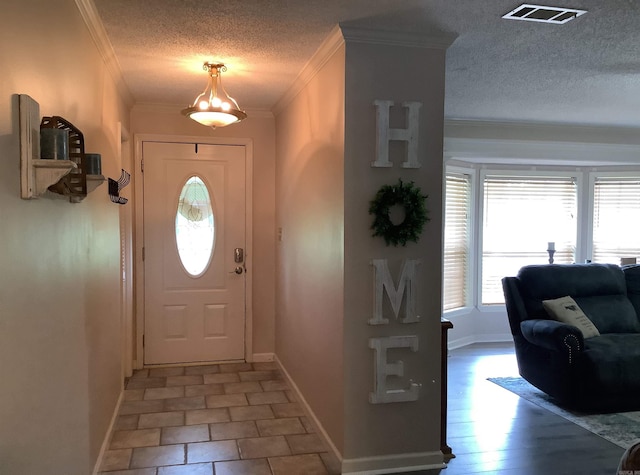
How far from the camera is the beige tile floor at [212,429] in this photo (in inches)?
121

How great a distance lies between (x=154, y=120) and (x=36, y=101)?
10.6ft

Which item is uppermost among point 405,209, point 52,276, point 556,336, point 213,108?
point 213,108

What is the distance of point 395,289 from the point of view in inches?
116

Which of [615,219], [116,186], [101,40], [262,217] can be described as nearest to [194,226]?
[262,217]

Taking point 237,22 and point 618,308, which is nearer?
point 237,22

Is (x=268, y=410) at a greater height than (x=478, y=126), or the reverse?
(x=478, y=126)

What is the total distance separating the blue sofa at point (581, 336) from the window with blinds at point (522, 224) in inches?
61.7

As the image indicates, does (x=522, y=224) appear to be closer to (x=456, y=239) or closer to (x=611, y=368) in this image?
(x=456, y=239)

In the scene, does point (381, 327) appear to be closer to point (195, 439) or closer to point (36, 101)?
point (195, 439)

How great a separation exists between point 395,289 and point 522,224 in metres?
4.15

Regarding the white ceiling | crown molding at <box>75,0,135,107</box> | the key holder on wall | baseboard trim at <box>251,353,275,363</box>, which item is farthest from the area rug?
crown molding at <box>75,0,135,107</box>

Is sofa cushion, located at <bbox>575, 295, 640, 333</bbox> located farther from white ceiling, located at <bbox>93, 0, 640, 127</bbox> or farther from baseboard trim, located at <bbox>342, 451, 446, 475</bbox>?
baseboard trim, located at <bbox>342, 451, 446, 475</bbox>

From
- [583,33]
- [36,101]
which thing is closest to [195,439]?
[36,101]

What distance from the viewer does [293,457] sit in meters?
3.17
